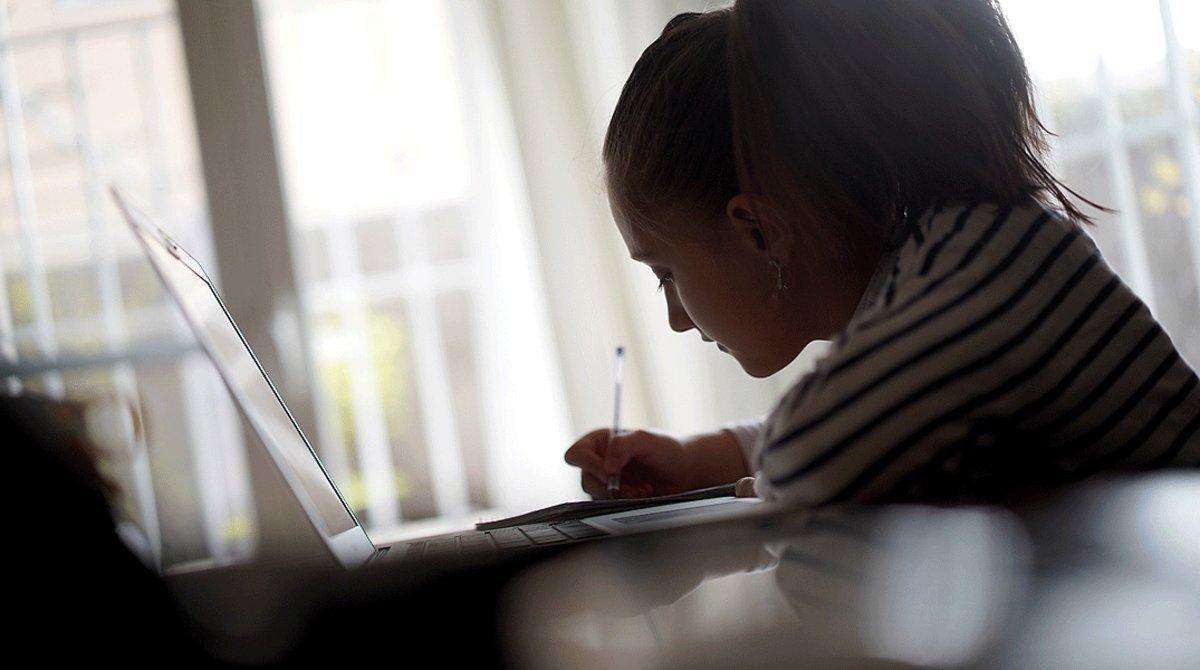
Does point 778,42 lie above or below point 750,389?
above

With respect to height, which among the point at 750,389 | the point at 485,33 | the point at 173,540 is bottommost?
the point at 173,540

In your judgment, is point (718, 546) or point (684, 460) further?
point (684, 460)

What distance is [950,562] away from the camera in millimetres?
256

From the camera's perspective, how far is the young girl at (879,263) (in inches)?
21.2

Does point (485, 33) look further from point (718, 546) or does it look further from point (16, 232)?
point (718, 546)

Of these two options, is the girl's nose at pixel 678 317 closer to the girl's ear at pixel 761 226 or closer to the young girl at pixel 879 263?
the young girl at pixel 879 263

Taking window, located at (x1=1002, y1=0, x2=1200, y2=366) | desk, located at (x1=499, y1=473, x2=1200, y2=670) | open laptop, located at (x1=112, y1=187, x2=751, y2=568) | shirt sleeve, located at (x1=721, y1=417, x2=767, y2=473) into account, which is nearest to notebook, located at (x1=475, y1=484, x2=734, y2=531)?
open laptop, located at (x1=112, y1=187, x2=751, y2=568)

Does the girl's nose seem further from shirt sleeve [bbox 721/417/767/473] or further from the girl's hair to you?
the girl's hair

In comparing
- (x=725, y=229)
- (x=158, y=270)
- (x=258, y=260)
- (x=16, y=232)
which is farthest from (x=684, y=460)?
(x=16, y=232)

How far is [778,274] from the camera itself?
912mm

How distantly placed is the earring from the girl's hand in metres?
0.23

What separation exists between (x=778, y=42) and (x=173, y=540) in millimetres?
1939

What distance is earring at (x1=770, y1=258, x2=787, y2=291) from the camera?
35.3 inches

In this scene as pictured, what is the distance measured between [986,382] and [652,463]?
0.55m
